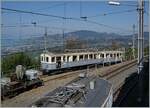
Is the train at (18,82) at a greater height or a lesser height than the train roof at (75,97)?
lesser

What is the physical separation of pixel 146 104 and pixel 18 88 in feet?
22.7

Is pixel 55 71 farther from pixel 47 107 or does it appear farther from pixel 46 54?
pixel 47 107

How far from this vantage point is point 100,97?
866 cm

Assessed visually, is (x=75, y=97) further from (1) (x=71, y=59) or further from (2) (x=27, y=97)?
(1) (x=71, y=59)

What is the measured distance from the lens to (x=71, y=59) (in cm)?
2845

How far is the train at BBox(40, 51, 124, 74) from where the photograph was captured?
25719 mm

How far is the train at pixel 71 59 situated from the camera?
25.7 meters

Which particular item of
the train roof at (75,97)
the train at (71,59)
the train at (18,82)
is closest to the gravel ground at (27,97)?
the train at (18,82)

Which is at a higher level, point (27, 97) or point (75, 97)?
point (75, 97)

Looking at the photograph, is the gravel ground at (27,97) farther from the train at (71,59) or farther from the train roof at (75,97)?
the train at (71,59)

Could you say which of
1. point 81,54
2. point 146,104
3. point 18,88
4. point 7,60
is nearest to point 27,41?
point 7,60

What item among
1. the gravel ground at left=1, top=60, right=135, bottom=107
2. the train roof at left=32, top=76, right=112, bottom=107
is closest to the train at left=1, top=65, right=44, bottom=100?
the gravel ground at left=1, top=60, right=135, bottom=107

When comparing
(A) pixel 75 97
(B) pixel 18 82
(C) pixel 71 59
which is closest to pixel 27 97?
(B) pixel 18 82

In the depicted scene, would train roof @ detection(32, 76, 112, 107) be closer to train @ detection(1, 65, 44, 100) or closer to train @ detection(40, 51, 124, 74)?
train @ detection(1, 65, 44, 100)
